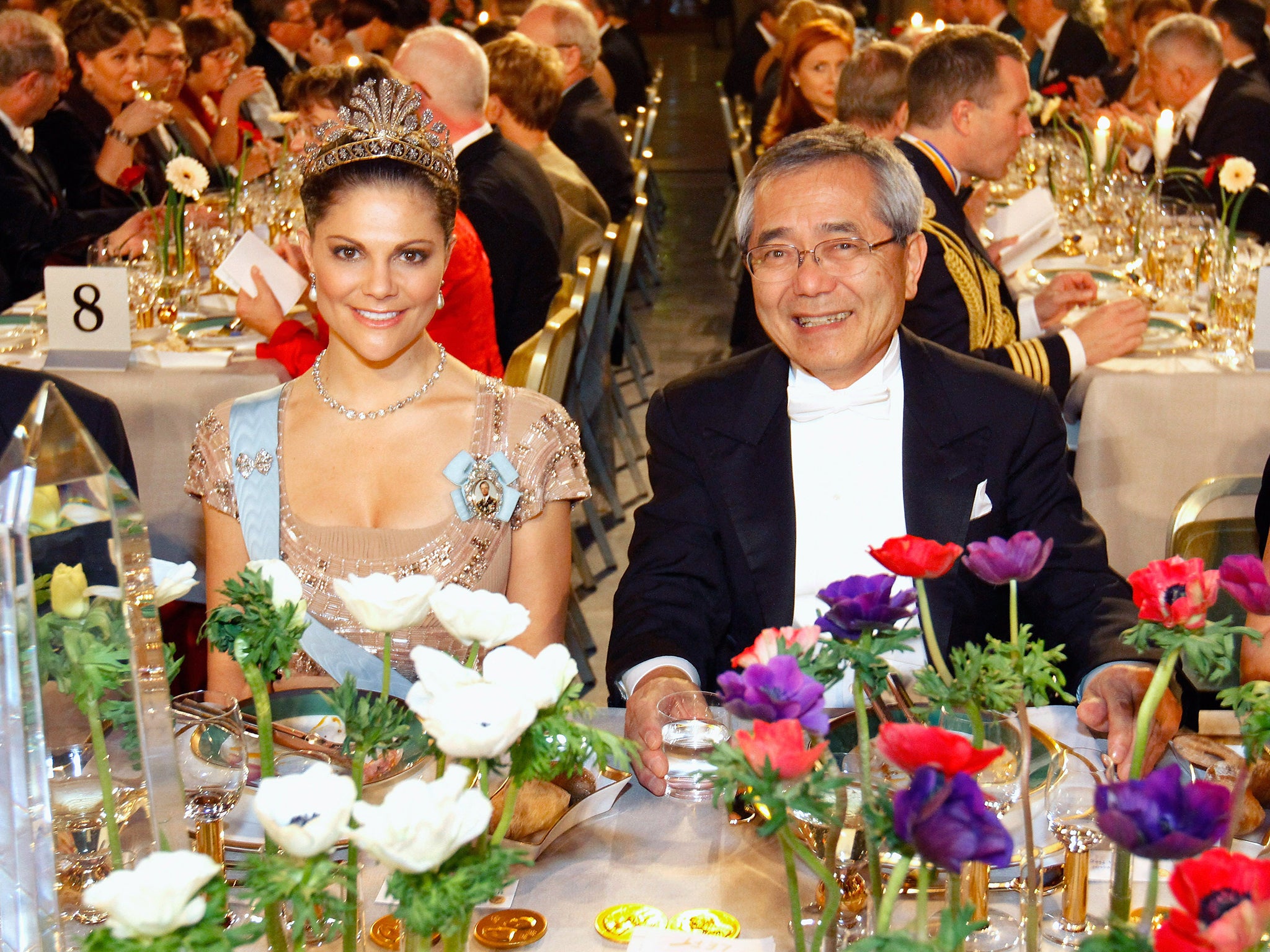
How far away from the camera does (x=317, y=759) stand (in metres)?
1.41

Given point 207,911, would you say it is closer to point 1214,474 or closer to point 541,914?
point 541,914

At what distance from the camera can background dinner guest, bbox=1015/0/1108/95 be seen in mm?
9906

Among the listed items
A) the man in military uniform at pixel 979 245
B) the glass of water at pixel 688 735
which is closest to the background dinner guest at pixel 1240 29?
the man in military uniform at pixel 979 245

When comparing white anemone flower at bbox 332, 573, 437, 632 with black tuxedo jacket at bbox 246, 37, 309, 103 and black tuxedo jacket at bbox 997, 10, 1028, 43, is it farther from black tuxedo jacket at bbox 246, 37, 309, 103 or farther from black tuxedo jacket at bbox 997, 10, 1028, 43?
black tuxedo jacket at bbox 997, 10, 1028, 43

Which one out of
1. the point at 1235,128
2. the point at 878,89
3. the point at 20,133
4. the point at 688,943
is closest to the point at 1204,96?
the point at 1235,128

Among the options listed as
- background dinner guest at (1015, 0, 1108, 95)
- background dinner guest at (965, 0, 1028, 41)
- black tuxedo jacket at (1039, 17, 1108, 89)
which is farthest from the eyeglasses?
background dinner guest at (965, 0, 1028, 41)

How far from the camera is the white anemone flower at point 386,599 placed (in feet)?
3.29

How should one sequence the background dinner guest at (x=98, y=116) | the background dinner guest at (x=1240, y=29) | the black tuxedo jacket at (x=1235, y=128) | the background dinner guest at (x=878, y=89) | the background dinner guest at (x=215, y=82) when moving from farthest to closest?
the background dinner guest at (x=1240, y=29), the background dinner guest at (x=215, y=82), the black tuxedo jacket at (x=1235, y=128), the background dinner guest at (x=98, y=116), the background dinner guest at (x=878, y=89)

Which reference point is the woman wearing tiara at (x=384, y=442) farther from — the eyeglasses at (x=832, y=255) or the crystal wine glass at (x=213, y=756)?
the crystal wine glass at (x=213, y=756)

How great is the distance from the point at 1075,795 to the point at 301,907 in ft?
2.73

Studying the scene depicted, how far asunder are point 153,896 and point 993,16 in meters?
11.7

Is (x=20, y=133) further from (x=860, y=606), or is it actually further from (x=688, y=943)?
(x=860, y=606)

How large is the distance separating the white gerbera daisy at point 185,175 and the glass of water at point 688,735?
301 cm

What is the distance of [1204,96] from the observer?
6.47m
